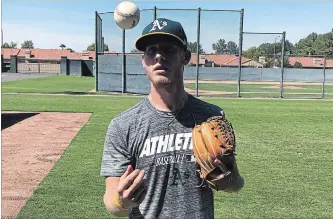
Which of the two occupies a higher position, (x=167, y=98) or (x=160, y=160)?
(x=167, y=98)

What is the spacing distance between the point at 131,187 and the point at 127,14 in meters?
18.4

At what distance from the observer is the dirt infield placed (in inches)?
220

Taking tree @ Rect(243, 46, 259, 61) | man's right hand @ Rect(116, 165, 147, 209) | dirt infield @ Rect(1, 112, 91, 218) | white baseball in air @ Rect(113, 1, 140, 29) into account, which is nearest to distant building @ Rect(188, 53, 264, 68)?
tree @ Rect(243, 46, 259, 61)

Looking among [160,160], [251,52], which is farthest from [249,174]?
[251,52]

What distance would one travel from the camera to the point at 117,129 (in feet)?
7.32

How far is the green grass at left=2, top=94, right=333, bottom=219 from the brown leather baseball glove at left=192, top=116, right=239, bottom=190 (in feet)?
9.30

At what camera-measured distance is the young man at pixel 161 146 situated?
220cm

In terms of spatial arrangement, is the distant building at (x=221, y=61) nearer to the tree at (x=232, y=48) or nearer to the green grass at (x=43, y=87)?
the tree at (x=232, y=48)

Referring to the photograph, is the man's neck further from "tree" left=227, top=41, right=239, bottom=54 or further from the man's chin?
"tree" left=227, top=41, right=239, bottom=54

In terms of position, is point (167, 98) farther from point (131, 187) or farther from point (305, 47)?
point (305, 47)

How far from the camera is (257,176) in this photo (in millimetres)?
6566

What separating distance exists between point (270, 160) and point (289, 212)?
2.74m

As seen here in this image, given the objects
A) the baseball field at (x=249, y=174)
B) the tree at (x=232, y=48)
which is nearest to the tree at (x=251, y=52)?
the tree at (x=232, y=48)

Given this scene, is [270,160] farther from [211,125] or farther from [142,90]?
[142,90]
